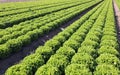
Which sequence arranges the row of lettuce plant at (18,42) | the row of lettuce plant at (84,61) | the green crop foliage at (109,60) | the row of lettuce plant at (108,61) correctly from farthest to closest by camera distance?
the row of lettuce plant at (18,42) < the green crop foliage at (109,60) < the row of lettuce plant at (108,61) < the row of lettuce plant at (84,61)

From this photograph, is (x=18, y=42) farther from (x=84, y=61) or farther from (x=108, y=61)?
(x=108, y=61)

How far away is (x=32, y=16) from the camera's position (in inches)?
1350

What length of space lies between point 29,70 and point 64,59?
2.30 m

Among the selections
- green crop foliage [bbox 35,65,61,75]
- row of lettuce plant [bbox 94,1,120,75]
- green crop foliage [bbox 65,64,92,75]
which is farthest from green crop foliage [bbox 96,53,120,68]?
green crop foliage [bbox 35,65,61,75]

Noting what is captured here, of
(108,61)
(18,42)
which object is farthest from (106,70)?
(18,42)

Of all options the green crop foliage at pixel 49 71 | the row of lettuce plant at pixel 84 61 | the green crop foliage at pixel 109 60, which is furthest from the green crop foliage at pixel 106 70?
the green crop foliage at pixel 49 71

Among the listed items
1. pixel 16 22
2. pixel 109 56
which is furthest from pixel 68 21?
pixel 109 56

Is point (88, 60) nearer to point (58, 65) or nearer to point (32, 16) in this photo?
point (58, 65)

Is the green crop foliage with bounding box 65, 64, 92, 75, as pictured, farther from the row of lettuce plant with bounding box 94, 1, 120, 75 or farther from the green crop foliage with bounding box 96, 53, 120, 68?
the green crop foliage with bounding box 96, 53, 120, 68

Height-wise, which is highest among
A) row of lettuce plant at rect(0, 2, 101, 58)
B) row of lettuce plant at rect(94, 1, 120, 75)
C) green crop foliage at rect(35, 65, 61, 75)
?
green crop foliage at rect(35, 65, 61, 75)

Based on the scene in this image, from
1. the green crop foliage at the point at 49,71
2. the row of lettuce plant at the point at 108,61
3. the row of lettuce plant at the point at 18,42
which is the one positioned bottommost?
the row of lettuce plant at the point at 18,42

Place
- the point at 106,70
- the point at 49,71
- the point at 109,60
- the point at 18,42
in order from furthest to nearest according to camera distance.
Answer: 1. the point at 18,42
2. the point at 109,60
3. the point at 106,70
4. the point at 49,71

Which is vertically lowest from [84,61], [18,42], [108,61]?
[18,42]

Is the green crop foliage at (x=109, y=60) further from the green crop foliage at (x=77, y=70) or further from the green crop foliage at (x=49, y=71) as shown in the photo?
the green crop foliage at (x=49, y=71)
